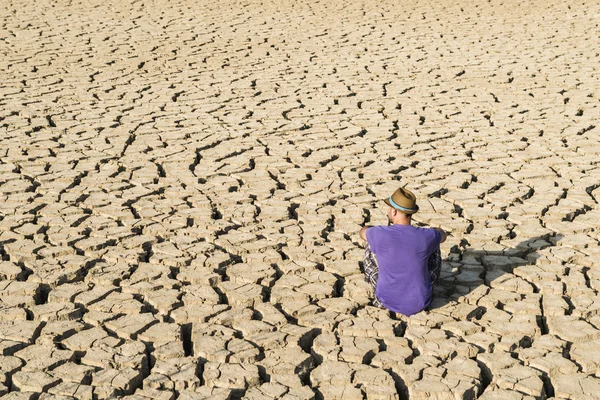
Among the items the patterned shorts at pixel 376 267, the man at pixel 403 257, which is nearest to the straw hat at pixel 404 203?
the man at pixel 403 257

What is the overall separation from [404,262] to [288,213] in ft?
4.75

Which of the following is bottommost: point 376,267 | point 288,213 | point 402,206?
point 288,213

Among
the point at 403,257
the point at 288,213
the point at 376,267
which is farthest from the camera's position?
the point at 288,213

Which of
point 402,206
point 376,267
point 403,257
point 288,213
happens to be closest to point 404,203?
point 402,206

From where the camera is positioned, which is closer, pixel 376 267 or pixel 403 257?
pixel 403 257

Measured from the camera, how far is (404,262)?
162 inches

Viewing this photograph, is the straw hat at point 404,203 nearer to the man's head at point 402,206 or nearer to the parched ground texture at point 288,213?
the man's head at point 402,206

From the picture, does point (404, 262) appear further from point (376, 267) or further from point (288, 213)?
point (288, 213)

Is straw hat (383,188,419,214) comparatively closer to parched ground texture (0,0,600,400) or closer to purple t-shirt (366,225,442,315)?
purple t-shirt (366,225,442,315)

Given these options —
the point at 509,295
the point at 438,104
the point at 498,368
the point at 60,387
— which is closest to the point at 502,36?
the point at 438,104

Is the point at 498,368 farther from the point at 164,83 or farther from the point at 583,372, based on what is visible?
the point at 164,83

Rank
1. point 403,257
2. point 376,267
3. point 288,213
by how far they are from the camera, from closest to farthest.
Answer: point 403,257, point 376,267, point 288,213

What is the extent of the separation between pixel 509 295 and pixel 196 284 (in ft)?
5.01

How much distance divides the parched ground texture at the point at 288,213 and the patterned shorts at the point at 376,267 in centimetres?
10
